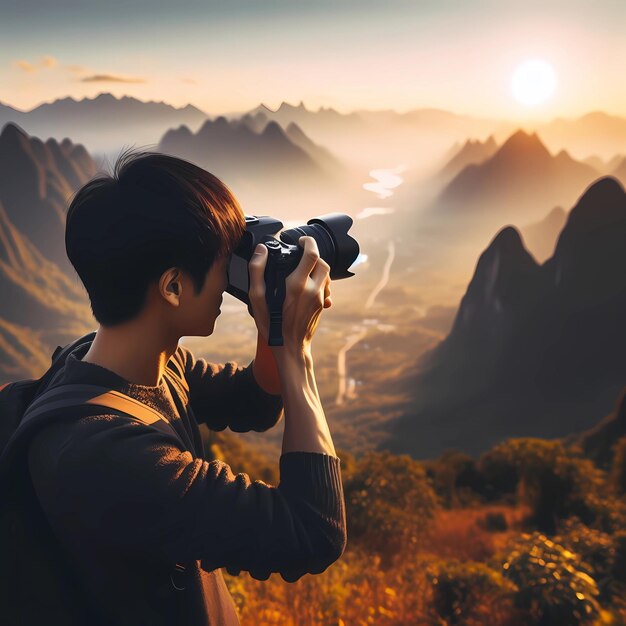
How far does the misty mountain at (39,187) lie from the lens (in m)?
30.2

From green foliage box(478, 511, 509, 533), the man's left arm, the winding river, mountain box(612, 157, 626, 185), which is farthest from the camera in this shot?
the winding river

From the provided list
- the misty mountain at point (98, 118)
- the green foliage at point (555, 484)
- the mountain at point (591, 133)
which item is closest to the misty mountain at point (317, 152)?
the misty mountain at point (98, 118)

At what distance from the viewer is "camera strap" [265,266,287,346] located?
1030mm

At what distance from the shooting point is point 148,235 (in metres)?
→ 0.97

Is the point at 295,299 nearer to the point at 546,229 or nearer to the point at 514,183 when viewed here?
the point at 546,229

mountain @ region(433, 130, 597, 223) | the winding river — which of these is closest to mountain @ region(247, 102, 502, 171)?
the winding river

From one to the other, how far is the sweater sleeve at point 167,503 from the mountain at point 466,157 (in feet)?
94.8

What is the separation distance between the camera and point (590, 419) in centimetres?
1834

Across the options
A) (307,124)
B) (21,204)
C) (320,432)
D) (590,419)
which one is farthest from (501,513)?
(21,204)

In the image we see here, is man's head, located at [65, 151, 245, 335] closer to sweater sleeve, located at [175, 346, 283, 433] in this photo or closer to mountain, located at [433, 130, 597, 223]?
sweater sleeve, located at [175, 346, 283, 433]

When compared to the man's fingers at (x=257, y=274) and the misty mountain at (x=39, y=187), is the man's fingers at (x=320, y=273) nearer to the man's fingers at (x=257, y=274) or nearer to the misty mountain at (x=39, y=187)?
the man's fingers at (x=257, y=274)

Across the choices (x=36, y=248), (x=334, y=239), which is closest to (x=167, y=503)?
(x=334, y=239)

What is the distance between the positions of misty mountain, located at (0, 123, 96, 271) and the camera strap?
31188mm

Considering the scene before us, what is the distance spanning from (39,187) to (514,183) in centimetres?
2088
